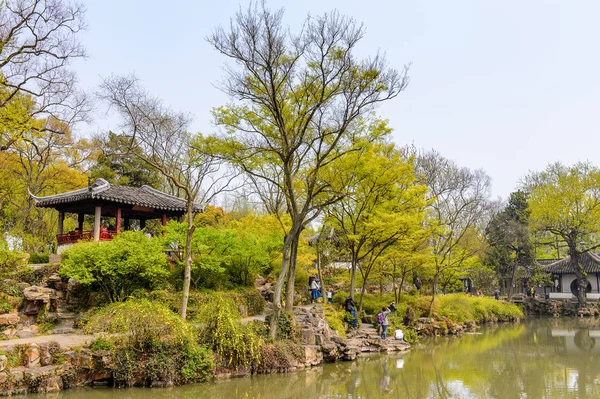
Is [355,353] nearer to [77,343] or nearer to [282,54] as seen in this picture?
[77,343]

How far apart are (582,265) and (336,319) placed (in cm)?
2817

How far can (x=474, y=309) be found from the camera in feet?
91.9

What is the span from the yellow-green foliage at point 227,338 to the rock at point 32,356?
145 inches

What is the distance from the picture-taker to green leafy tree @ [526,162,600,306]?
106 ft

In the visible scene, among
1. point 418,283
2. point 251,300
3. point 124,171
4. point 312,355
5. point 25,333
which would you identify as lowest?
point 312,355

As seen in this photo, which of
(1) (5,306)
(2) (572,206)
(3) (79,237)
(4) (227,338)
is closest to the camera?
(4) (227,338)

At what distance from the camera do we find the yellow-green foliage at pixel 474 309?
25406 mm

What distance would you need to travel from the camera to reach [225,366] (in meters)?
12.2

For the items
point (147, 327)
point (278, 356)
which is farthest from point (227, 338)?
point (147, 327)

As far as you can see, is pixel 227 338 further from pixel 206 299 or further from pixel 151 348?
pixel 206 299

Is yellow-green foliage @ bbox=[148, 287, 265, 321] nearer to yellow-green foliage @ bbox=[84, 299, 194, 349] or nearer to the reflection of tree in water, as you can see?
yellow-green foliage @ bbox=[84, 299, 194, 349]

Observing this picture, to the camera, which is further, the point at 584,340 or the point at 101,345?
the point at 584,340

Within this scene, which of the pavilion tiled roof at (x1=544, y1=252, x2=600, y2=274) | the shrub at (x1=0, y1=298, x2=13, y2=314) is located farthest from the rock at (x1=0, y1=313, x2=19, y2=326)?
the pavilion tiled roof at (x1=544, y1=252, x2=600, y2=274)

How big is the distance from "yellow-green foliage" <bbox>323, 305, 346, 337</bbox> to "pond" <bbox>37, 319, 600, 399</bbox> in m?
1.60
